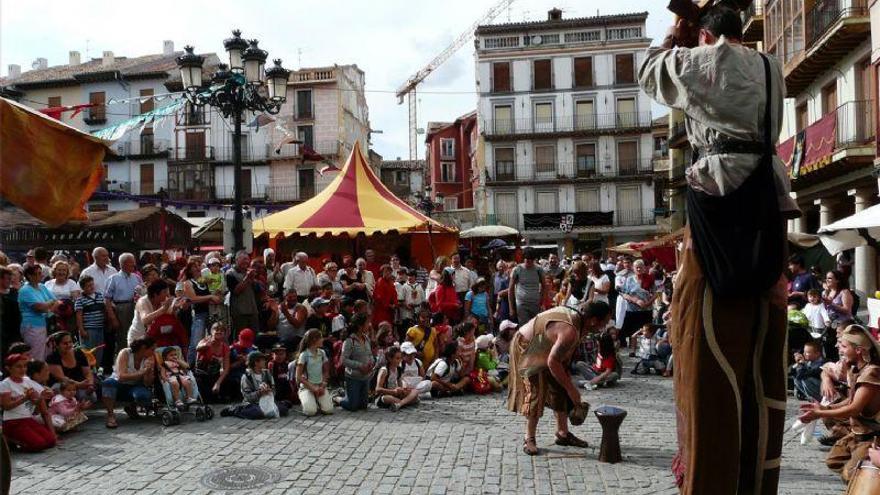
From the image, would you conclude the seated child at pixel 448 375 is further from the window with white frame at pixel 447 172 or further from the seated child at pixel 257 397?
the window with white frame at pixel 447 172

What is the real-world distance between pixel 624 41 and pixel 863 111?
108 feet

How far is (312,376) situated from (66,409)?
8.69ft

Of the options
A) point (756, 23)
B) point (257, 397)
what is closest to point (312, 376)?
point (257, 397)

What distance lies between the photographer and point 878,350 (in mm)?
5773

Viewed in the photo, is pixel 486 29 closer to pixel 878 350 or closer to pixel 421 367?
pixel 421 367

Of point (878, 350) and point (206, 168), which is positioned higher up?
point (206, 168)

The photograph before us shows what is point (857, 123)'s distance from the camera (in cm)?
1761

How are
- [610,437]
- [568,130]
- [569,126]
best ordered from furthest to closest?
[569,126], [568,130], [610,437]

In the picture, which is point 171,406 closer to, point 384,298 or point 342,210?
point 384,298

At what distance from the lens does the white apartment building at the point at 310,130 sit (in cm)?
4988

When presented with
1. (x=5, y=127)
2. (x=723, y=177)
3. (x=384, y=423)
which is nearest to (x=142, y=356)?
(x=384, y=423)

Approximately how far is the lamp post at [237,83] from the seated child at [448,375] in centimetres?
467

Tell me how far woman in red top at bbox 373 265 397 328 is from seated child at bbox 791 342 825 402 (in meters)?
6.45

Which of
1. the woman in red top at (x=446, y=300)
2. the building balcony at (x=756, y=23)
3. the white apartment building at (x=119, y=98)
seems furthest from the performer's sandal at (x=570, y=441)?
the white apartment building at (x=119, y=98)
